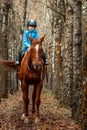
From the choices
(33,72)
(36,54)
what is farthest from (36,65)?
(33,72)

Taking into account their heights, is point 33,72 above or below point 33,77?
above

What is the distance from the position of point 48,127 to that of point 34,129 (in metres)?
0.39

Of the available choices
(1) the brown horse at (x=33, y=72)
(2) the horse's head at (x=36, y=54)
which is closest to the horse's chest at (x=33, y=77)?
(1) the brown horse at (x=33, y=72)

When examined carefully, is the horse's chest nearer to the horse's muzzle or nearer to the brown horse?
the brown horse

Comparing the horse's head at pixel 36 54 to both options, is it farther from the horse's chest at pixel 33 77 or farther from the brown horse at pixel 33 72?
the horse's chest at pixel 33 77

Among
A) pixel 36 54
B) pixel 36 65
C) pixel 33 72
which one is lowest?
pixel 33 72

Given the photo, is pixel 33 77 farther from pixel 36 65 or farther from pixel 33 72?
pixel 36 65

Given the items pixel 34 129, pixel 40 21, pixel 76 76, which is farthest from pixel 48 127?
Result: pixel 40 21

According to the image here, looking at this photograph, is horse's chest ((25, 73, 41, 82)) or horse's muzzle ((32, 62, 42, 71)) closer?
horse's muzzle ((32, 62, 42, 71))

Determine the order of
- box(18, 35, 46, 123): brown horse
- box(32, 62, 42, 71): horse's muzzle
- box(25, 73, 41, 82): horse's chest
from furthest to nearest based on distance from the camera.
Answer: box(25, 73, 41, 82): horse's chest
box(18, 35, 46, 123): brown horse
box(32, 62, 42, 71): horse's muzzle

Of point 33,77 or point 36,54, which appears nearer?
point 36,54

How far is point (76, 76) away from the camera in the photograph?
12133mm

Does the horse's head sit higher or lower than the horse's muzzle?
higher

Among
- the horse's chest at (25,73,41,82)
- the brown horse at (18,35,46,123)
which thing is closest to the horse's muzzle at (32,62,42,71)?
the brown horse at (18,35,46,123)
